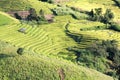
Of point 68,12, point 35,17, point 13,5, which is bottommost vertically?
point 68,12

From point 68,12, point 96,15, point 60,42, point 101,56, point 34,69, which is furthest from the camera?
point 96,15

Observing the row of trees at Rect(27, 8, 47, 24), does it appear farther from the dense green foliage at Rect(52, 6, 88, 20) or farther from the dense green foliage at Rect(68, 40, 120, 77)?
the dense green foliage at Rect(68, 40, 120, 77)

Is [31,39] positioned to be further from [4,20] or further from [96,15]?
[96,15]

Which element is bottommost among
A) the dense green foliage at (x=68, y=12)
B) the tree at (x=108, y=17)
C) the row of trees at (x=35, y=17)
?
the tree at (x=108, y=17)

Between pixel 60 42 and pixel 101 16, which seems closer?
pixel 60 42

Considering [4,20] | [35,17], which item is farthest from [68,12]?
[4,20]

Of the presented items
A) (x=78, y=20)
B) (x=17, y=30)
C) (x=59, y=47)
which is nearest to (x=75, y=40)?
(x=59, y=47)

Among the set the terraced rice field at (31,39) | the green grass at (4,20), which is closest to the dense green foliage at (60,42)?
the terraced rice field at (31,39)

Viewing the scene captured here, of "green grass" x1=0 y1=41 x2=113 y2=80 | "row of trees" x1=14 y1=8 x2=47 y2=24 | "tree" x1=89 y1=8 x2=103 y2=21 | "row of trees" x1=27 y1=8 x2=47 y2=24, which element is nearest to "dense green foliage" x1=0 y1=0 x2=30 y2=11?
"row of trees" x1=14 y1=8 x2=47 y2=24

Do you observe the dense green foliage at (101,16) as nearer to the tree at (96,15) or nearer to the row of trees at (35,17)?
the tree at (96,15)

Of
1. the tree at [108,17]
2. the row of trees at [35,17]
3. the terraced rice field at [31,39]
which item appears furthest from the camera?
the tree at [108,17]
